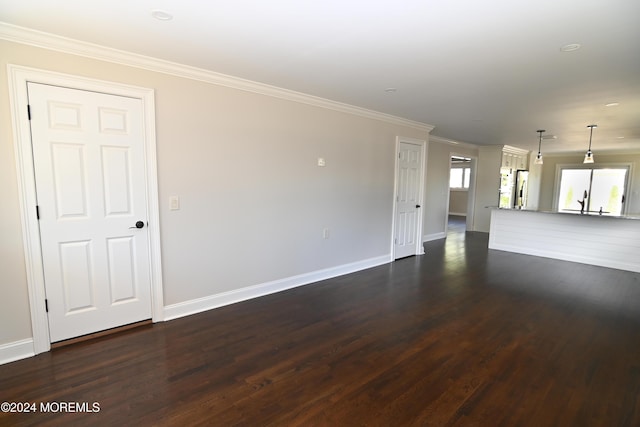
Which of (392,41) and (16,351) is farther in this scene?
(16,351)

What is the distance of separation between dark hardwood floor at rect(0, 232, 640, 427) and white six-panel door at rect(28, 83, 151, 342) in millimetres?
347

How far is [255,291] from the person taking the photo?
3789 mm

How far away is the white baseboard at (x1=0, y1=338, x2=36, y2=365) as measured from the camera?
2.40m

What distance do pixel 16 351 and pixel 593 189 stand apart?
44.1 ft

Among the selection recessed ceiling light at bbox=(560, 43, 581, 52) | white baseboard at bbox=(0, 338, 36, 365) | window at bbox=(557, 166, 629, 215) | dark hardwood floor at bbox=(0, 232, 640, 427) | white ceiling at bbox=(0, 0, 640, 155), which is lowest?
dark hardwood floor at bbox=(0, 232, 640, 427)

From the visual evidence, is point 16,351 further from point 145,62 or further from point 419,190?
point 419,190

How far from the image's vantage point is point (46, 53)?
7.88 feet

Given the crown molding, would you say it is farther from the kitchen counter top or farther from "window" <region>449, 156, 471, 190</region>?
"window" <region>449, 156, 471, 190</region>

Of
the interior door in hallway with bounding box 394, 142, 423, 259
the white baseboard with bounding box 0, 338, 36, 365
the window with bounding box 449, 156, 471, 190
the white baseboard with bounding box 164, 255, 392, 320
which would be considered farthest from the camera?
the window with bounding box 449, 156, 471, 190

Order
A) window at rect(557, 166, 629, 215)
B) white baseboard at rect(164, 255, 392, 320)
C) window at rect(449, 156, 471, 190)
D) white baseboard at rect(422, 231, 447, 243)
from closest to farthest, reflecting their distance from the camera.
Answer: white baseboard at rect(164, 255, 392, 320) < white baseboard at rect(422, 231, 447, 243) < window at rect(557, 166, 629, 215) < window at rect(449, 156, 471, 190)

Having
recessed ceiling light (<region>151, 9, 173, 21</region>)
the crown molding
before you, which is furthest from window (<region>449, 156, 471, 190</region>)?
recessed ceiling light (<region>151, 9, 173, 21</region>)

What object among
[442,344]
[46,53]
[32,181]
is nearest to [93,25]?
[46,53]

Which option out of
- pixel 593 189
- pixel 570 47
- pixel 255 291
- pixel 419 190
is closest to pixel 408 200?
pixel 419 190

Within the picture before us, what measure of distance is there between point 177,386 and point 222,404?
15.5 inches
